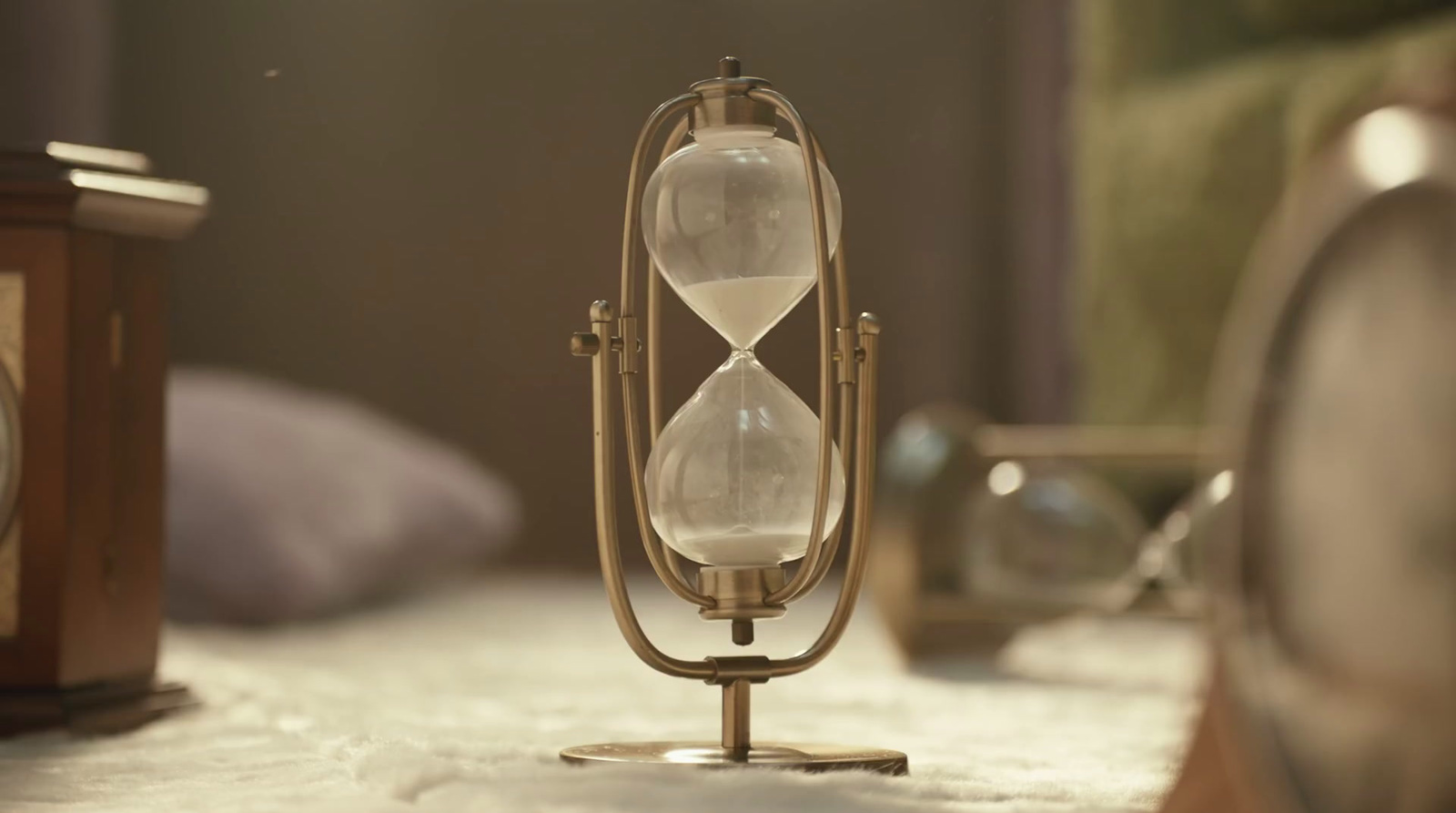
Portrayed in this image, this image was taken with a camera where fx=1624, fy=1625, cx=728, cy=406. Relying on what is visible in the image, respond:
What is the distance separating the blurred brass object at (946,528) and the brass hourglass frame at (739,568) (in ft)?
1.87

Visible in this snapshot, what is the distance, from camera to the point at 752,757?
0.71 m

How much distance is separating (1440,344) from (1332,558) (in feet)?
0.22

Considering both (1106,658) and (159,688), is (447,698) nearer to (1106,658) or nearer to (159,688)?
(159,688)

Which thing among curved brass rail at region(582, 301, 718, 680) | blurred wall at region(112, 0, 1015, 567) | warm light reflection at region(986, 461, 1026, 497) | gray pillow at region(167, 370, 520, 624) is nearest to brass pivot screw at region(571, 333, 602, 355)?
curved brass rail at region(582, 301, 718, 680)

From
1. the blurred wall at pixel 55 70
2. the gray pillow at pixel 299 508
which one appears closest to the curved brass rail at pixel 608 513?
the gray pillow at pixel 299 508

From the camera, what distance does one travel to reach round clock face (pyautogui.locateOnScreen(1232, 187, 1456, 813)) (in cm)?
42

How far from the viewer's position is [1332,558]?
45 cm

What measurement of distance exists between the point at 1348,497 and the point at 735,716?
0.34 meters

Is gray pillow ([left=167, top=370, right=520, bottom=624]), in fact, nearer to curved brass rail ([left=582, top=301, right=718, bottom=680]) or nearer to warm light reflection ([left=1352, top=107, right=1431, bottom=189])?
curved brass rail ([left=582, top=301, right=718, bottom=680])

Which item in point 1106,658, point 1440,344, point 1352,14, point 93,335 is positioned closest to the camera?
point 1440,344

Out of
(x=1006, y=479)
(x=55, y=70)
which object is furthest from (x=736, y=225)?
(x=55, y=70)

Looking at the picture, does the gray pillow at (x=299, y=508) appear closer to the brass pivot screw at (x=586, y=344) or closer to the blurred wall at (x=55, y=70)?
the blurred wall at (x=55, y=70)

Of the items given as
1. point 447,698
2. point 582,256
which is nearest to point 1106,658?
point 447,698

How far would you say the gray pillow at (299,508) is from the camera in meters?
1.55
